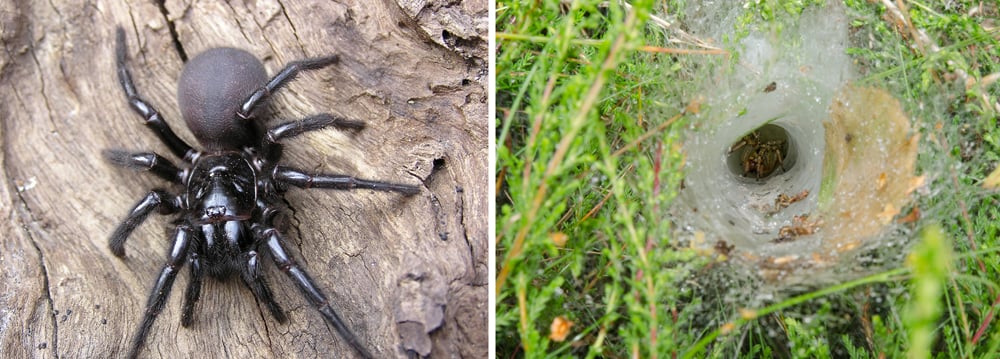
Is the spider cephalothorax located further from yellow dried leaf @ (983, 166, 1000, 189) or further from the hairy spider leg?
the hairy spider leg

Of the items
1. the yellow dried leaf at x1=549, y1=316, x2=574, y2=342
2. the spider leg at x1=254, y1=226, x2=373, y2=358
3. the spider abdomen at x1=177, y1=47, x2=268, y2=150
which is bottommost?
the yellow dried leaf at x1=549, y1=316, x2=574, y2=342

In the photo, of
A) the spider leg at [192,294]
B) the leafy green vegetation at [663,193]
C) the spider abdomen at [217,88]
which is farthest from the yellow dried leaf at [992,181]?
the spider leg at [192,294]

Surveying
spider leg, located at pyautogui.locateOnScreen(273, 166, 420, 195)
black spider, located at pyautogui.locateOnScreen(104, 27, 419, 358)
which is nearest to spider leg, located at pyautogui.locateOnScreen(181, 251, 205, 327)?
black spider, located at pyautogui.locateOnScreen(104, 27, 419, 358)

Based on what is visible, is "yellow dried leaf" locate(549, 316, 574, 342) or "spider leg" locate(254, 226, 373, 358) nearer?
"yellow dried leaf" locate(549, 316, 574, 342)

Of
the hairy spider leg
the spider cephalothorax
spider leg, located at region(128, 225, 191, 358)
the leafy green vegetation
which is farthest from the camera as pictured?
the spider cephalothorax

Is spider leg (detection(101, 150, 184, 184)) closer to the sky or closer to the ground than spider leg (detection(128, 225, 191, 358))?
closer to the sky

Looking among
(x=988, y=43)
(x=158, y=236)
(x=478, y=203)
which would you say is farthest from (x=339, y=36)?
(x=988, y=43)

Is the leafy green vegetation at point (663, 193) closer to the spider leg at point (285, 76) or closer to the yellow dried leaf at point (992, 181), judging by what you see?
the yellow dried leaf at point (992, 181)

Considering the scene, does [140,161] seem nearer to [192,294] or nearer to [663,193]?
[192,294]
